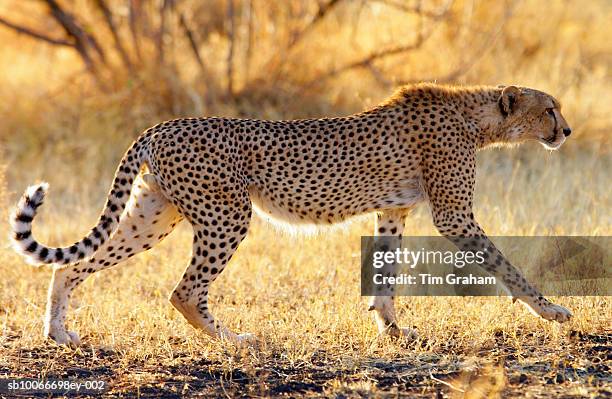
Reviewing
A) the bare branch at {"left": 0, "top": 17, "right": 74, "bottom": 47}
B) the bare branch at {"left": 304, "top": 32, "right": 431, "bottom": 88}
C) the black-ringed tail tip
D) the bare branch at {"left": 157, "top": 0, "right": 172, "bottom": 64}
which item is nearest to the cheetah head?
the black-ringed tail tip

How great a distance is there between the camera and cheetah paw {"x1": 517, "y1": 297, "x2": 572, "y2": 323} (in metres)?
4.52

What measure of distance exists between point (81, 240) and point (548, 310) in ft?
7.04

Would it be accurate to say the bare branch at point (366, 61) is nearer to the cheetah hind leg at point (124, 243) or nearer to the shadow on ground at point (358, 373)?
the cheetah hind leg at point (124, 243)

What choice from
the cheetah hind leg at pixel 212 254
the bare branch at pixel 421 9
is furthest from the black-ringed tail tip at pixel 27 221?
the bare branch at pixel 421 9

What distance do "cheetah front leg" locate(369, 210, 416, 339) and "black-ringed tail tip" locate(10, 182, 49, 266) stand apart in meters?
1.61

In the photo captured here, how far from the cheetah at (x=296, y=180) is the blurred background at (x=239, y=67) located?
12.6 ft

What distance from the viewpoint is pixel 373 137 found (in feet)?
15.7

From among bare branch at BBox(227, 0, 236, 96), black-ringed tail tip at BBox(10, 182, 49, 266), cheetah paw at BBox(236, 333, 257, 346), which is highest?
bare branch at BBox(227, 0, 236, 96)

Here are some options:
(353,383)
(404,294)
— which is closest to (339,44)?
(404,294)

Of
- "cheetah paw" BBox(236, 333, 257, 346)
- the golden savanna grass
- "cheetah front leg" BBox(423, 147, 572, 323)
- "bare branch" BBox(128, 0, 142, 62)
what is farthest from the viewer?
"bare branch" BBox(128, 0, 142, 62)

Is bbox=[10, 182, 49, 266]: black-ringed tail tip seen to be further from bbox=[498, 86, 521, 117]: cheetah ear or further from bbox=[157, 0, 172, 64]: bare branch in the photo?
bbox=[157, 0, 172, 64]: bare branch

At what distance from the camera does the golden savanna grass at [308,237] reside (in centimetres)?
416

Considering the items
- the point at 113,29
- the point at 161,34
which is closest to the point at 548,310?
the point at 161,34

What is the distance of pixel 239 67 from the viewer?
30.6ft
